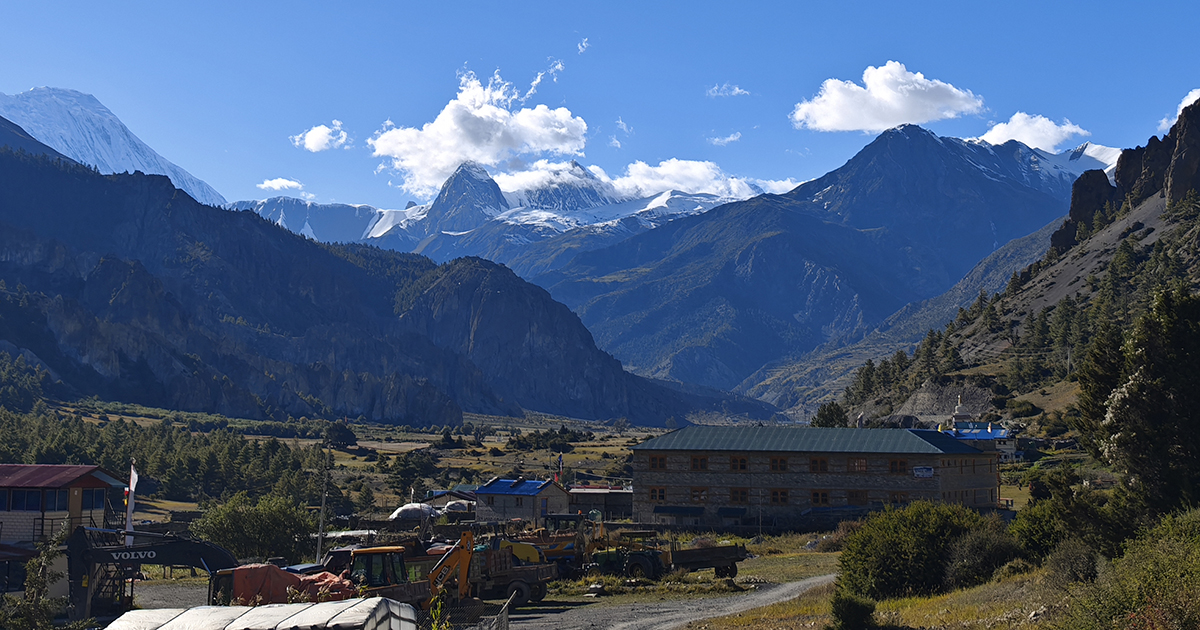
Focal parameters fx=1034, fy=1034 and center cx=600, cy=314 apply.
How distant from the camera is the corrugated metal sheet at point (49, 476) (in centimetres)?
4056

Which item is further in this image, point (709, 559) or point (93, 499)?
point (93, 499)

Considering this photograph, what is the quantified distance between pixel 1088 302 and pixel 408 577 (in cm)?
14602

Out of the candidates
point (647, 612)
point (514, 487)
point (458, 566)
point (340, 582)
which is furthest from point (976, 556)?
point (514, 487)

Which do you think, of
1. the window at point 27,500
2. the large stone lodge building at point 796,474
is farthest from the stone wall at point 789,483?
the window at point 27,500

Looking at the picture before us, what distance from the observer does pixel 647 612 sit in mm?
32781

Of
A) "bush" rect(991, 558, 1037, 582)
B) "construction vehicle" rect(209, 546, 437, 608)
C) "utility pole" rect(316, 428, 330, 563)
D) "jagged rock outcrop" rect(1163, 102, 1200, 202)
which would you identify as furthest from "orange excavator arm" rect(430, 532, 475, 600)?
"jagged rock outcrop" rect(1163, 102, 1200, 202)

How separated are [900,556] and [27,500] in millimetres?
32795

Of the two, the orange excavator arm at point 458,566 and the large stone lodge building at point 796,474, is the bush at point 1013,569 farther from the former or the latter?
the large stone lodge building at point 796,474

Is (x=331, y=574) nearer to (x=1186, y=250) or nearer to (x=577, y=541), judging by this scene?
(x=577, y=541)

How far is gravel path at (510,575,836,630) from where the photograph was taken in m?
30.5

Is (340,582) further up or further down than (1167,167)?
further down

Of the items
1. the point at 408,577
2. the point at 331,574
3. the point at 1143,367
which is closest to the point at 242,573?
the point at 331,574

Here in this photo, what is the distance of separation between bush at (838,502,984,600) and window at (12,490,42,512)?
101 ft

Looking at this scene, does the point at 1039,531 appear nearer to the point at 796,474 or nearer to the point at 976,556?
the point at 976,556
